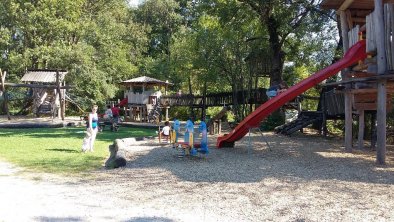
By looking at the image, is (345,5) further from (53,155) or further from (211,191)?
(53,155)

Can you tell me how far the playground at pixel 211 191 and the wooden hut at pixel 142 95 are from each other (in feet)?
70.6

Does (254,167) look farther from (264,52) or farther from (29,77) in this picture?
(29,77)

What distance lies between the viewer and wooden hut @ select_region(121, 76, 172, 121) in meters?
34.2

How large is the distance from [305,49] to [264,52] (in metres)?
3.54

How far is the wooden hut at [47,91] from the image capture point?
1195 inches

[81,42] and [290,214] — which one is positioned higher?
[81,42]

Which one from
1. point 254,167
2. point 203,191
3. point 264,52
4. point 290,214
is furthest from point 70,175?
point 264,52

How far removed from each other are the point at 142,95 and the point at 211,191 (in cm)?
2696

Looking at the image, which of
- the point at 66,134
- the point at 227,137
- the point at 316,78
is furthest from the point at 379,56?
the point at 66,134

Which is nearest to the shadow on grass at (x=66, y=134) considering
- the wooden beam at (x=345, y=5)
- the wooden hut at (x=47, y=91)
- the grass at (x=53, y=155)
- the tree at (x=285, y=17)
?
the grass at (x=53, y=155)

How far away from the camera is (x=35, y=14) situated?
3725cm

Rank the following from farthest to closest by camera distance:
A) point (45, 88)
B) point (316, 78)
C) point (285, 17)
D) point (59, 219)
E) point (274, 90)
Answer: point (45, 88), point (285, 17), point (274, 90), point (316, 78), point (59, 219)

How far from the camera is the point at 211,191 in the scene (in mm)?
8180

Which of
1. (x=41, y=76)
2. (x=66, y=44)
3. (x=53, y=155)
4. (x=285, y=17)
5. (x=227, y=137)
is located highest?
(x=66, y=44)
